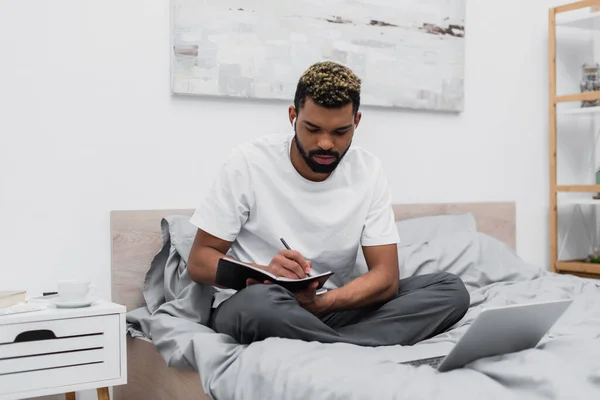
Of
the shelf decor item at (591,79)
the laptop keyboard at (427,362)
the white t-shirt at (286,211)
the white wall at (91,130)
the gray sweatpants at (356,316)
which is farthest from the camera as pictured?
the shelf decor item at (591,79)

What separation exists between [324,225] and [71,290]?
0.68m

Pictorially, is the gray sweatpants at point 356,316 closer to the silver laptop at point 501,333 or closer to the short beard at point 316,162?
the silver laptop at point 501,333

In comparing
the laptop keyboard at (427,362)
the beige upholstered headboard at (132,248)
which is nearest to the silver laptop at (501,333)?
the laptop keyboard at (427,362)

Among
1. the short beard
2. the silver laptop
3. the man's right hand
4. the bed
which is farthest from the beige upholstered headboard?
the silver laptop

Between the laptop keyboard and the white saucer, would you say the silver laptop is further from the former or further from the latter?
the white saucer

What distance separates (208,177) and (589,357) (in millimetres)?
1439

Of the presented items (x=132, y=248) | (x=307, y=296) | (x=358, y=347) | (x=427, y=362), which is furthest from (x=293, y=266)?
(x=132, y=248)

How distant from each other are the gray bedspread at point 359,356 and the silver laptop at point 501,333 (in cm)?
2

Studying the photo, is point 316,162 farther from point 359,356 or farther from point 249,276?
point 359,356

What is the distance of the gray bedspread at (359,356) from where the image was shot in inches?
47.2

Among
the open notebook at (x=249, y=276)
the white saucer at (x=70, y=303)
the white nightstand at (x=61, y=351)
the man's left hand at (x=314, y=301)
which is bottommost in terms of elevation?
the white nightstand at (x=61, y=351)

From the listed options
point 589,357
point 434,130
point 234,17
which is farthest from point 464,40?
point 589,357

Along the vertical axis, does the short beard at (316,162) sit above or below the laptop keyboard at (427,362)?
above

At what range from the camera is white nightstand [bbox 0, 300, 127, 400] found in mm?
1736
